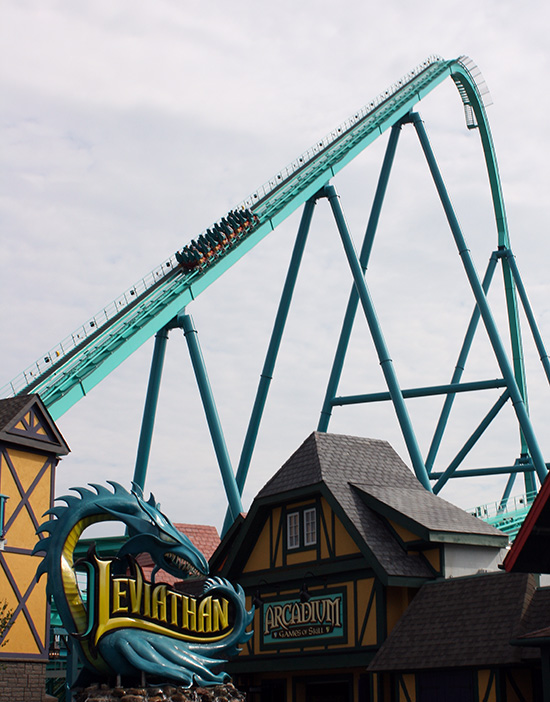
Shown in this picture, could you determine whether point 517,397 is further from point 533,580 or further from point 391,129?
point 533,580

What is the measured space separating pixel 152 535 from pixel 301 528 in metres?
5.75

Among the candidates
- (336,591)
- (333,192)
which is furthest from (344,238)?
(336,591)

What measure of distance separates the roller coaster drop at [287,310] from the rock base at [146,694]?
939 centimetres

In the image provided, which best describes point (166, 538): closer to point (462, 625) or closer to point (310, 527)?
point (462, 625)

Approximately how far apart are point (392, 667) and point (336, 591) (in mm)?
2355

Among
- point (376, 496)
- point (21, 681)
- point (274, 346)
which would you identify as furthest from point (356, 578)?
point (274, 346)

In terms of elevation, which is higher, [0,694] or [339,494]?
[339,494]

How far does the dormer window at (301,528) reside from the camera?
18.1m

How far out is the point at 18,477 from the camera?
18.5 meters

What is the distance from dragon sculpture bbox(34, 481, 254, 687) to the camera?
12195 millimetres

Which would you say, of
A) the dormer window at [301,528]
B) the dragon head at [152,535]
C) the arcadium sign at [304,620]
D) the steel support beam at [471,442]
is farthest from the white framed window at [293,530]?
the steel support beam at [471,442]

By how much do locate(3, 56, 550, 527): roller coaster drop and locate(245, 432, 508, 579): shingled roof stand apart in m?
5.54

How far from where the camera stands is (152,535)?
13062 mm

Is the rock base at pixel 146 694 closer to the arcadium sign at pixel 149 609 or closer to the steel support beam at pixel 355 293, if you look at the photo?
the arcadium sign at pixel 149 609
